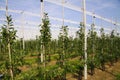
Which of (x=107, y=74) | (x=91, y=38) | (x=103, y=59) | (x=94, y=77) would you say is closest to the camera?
(x=94, y=77)

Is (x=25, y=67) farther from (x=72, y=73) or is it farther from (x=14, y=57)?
(x=14, y=57)

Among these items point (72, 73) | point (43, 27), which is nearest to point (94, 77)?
point (72, 73)

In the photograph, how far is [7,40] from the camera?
1612 centimetres

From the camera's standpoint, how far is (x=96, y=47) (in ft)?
113

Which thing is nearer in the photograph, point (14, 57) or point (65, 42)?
point (14, 57)

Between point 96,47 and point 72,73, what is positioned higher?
point 96,47

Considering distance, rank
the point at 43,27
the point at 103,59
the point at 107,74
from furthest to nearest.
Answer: the point at 103,59 → the point at 107,74 → the point at 43,27

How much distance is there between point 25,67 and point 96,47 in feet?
41.2

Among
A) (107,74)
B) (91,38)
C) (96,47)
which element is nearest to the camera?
(107,74)

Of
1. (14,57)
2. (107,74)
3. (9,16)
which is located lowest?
(107,74)

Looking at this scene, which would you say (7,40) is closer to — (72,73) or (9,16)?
(9,16)

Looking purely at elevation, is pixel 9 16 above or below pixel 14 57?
above

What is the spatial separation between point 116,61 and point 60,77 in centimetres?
1573

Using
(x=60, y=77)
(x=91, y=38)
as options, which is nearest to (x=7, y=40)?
(x=60, y=77)
